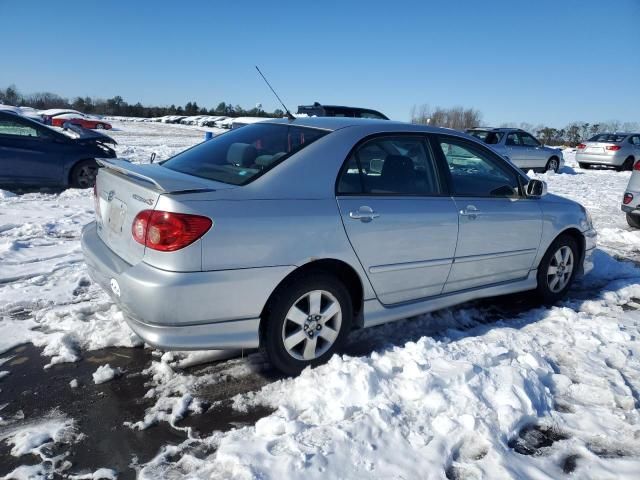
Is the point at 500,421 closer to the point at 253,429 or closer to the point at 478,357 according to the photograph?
the point at 478,357

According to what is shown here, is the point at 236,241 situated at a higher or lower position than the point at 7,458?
higher

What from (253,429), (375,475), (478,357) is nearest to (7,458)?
(253,429)

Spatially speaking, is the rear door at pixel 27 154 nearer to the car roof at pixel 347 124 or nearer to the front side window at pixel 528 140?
the car roof at pixel 347 124

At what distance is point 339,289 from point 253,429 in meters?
1.03

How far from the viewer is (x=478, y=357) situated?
3.36 metres

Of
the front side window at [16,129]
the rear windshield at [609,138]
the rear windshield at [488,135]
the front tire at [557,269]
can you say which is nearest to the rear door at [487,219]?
the front tire at [557,269]

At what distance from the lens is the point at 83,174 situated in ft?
30.0

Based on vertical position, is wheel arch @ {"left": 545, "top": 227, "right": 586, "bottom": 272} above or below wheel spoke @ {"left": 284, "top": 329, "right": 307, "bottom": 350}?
above

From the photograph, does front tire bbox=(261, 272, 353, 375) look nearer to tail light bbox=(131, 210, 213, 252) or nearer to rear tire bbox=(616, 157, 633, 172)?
tail light bbox=(131, 210, 213, 252)

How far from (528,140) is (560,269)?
13.5 metres

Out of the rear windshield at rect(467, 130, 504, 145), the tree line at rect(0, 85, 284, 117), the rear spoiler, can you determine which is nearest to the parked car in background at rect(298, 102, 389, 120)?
the rear windshield at rect(467, 130, 504, 145)

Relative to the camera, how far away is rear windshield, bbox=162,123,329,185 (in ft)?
10.7

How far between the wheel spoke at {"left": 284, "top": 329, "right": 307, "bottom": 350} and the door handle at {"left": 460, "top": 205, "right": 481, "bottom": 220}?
5.16 ft

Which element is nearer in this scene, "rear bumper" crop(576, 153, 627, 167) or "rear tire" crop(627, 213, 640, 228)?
"rear tire" crop(627, 213, 640, 228)
